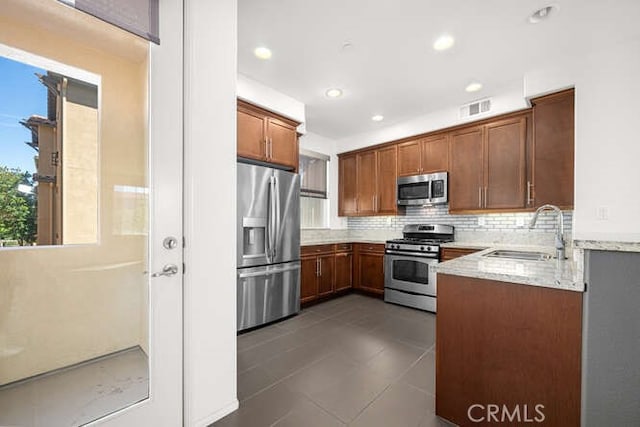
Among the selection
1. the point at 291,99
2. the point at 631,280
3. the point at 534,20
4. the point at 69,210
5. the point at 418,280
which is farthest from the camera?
the point at 418,280

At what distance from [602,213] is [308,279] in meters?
3.25

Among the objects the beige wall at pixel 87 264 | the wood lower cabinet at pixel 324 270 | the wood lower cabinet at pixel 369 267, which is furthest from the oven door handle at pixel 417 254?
the beige wall at pixel 87 264

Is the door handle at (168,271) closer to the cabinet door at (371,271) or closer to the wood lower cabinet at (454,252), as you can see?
the wood lower cabinet at (454,252)

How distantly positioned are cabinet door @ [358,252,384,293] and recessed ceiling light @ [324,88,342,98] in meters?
2.52

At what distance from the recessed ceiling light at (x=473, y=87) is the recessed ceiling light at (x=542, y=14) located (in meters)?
0.97

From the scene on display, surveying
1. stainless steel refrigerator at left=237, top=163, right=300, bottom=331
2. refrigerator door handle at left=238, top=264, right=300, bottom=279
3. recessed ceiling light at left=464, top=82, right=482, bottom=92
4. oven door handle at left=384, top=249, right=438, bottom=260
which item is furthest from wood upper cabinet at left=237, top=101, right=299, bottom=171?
recessed ceiling light at left=464, top=82, right=482, bottom=92

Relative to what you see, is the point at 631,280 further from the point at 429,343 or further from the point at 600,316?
the point at 429,343

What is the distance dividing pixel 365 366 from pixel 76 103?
2.54 metres

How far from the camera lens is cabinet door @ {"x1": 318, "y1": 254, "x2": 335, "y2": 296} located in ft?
13.3

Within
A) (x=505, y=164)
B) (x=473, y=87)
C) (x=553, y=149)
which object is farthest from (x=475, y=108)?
(x=553, y=149)

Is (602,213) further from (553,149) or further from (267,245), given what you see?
(267,245)

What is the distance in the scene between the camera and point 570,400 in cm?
124

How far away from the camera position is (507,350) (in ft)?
4.63

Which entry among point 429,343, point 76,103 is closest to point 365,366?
point 429,343
